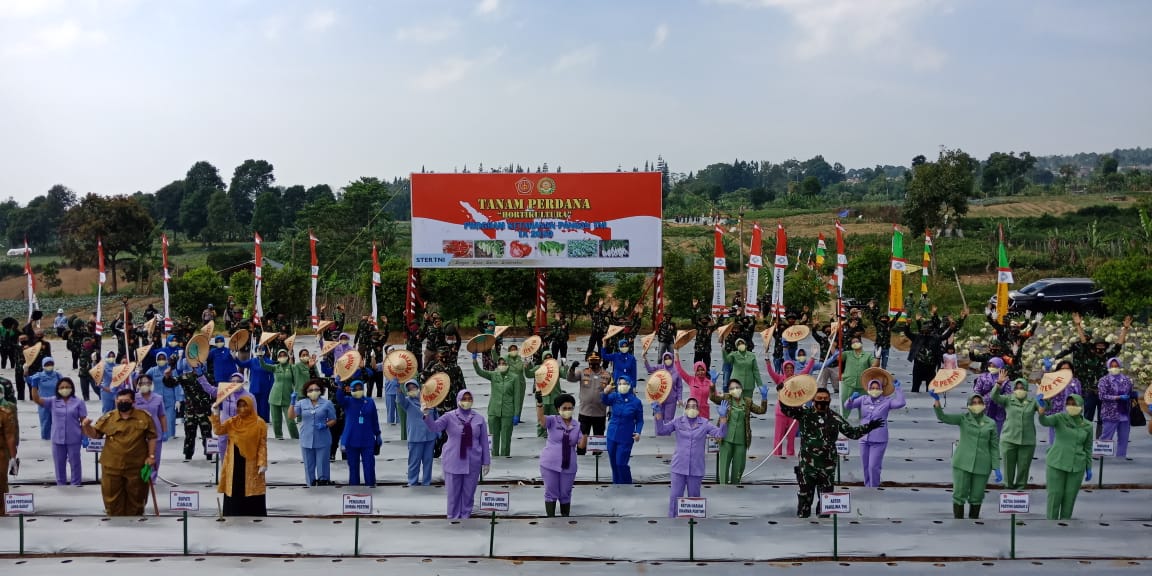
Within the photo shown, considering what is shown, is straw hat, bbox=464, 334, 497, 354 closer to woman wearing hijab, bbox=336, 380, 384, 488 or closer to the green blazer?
woman wearing hijab, bbox=336, 380, 384, 488

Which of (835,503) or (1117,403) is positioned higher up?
(1117,403)

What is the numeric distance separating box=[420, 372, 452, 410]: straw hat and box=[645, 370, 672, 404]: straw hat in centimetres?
257

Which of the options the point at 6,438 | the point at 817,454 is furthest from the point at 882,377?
the point at 6,438

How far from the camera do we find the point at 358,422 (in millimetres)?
11672

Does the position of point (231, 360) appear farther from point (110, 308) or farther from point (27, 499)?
point (110, 308)

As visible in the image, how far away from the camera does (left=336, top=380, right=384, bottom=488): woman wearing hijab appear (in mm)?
11688

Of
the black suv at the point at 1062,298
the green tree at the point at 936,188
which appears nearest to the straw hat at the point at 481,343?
the black suv at the point at 1062,298

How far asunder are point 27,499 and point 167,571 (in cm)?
193

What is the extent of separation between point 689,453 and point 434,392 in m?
2.67

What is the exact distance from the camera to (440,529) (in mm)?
9414

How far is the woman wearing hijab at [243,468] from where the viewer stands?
10.0 meters

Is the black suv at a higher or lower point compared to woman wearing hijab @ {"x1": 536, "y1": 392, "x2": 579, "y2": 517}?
higher

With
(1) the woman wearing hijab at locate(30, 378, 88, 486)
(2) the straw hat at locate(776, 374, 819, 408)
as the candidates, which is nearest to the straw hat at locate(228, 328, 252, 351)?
(1) the woman wearing hijab at locate(30, 378, 88, 486)

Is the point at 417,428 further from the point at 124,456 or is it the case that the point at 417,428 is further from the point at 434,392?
the point at 124,456
